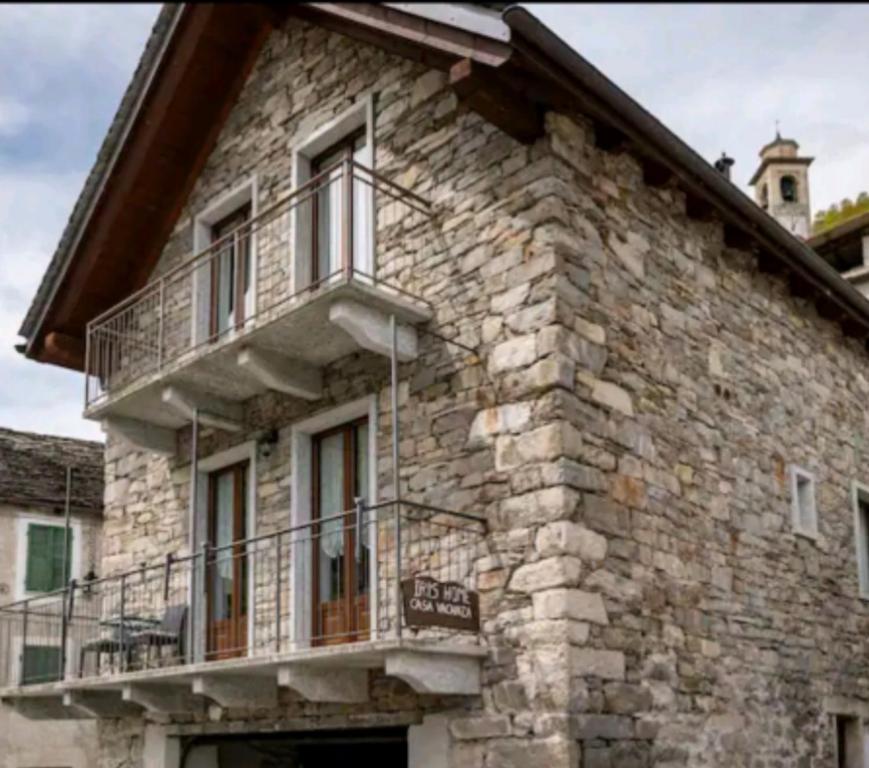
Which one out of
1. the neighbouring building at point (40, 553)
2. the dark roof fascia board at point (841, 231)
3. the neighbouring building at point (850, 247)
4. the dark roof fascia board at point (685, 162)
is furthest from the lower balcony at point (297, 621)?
the dark roof fascia board at point (841, 231)

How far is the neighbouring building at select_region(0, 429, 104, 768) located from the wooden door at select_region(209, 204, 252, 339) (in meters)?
6.31

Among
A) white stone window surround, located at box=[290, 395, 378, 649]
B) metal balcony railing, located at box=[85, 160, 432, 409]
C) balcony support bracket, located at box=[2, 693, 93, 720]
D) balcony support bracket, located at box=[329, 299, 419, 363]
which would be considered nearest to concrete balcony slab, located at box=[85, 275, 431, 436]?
balcony support bracket, located at box=[329, 299, 419, 363]

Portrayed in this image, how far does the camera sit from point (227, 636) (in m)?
10.9

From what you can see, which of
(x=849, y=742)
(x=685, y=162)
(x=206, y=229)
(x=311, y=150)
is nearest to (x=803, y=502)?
(x=849, y=742)

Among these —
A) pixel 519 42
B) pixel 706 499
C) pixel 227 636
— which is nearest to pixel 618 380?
pixel 706 499

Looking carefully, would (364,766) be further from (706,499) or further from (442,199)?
(442,199)

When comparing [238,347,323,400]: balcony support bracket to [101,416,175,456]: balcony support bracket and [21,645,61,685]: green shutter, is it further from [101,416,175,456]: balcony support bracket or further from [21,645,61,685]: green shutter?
[21,645,61,685]: green shutter

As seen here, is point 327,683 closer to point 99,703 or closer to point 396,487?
point 396,487

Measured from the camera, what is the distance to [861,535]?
1283 centimetres

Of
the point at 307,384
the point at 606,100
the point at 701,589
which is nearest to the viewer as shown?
the point at 606,100

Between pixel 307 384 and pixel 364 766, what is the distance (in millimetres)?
4521

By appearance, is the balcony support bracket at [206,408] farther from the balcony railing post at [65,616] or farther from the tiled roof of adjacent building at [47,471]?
the tiled roof of adjacent building at [47,471]

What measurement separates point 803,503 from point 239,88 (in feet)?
23.0

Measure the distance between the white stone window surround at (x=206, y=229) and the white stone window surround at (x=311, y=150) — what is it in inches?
26.3
